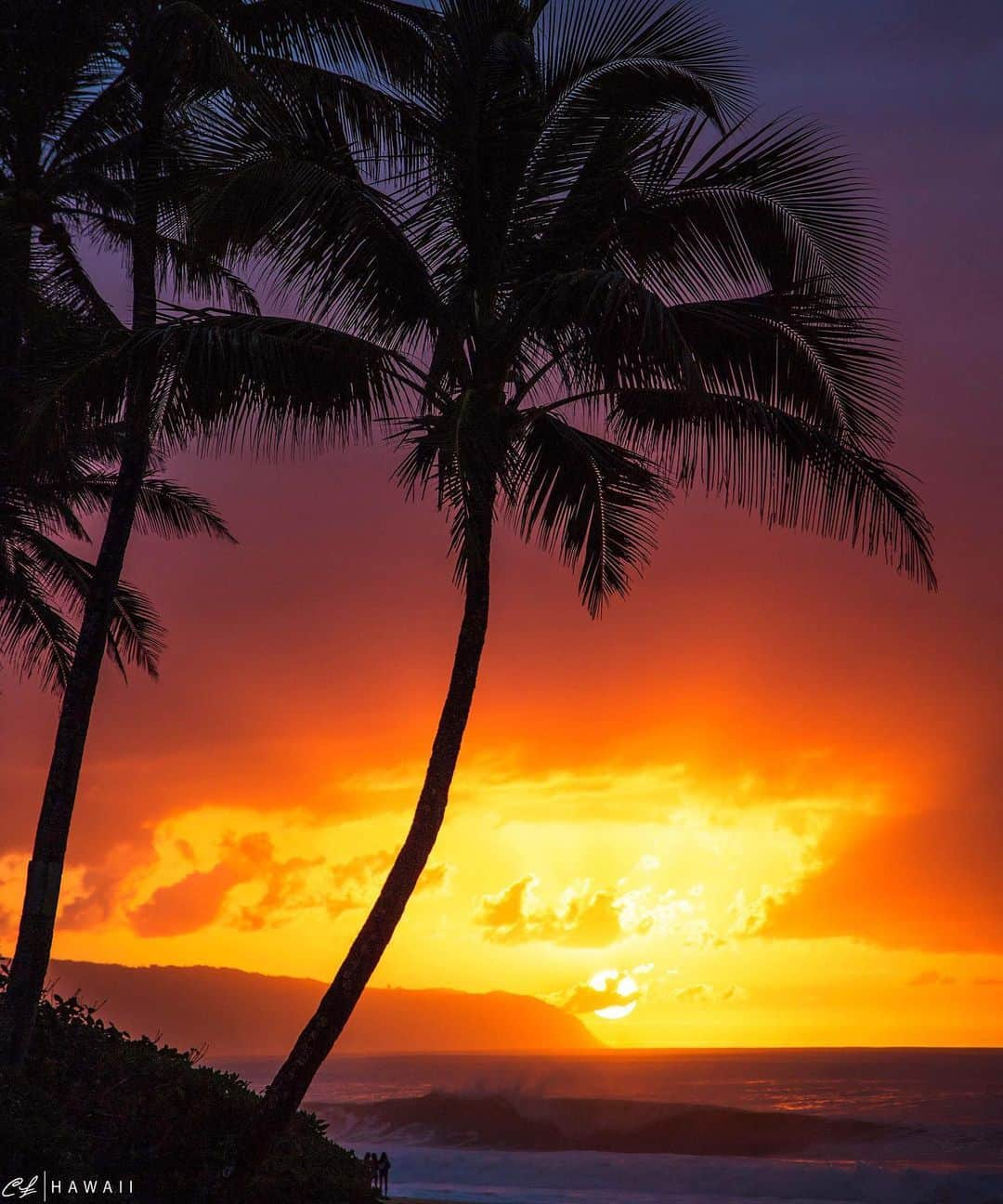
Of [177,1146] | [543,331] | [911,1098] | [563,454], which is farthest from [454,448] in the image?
[911,1098]

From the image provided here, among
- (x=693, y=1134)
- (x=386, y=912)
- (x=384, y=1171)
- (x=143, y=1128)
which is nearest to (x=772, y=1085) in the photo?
(x=693, y=1134)

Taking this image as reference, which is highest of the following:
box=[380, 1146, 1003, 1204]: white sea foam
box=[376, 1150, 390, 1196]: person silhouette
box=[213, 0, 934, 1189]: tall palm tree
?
box=[213, 0, 934, 1189]: tall palm tree

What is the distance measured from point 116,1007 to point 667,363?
19921cm

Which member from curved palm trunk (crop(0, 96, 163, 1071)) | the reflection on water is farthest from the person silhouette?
the reflection on water

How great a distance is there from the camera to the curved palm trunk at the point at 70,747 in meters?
12.5

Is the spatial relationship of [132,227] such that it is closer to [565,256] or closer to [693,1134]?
[565,256]

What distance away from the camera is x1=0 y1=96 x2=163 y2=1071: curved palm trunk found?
1249cm

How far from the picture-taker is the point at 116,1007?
18975cm

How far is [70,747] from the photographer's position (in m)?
13.0

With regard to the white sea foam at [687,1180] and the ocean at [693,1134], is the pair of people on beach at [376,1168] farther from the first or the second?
the white sea foam at [687,1180]

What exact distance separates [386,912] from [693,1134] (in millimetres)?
53495

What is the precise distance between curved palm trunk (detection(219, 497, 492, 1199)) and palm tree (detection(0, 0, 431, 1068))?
95.9 inches

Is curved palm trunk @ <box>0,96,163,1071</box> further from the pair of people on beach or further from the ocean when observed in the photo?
the ocean

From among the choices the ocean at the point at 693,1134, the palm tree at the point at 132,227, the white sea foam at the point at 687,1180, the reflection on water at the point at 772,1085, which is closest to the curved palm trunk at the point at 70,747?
the palm tree at the point at 132,227
